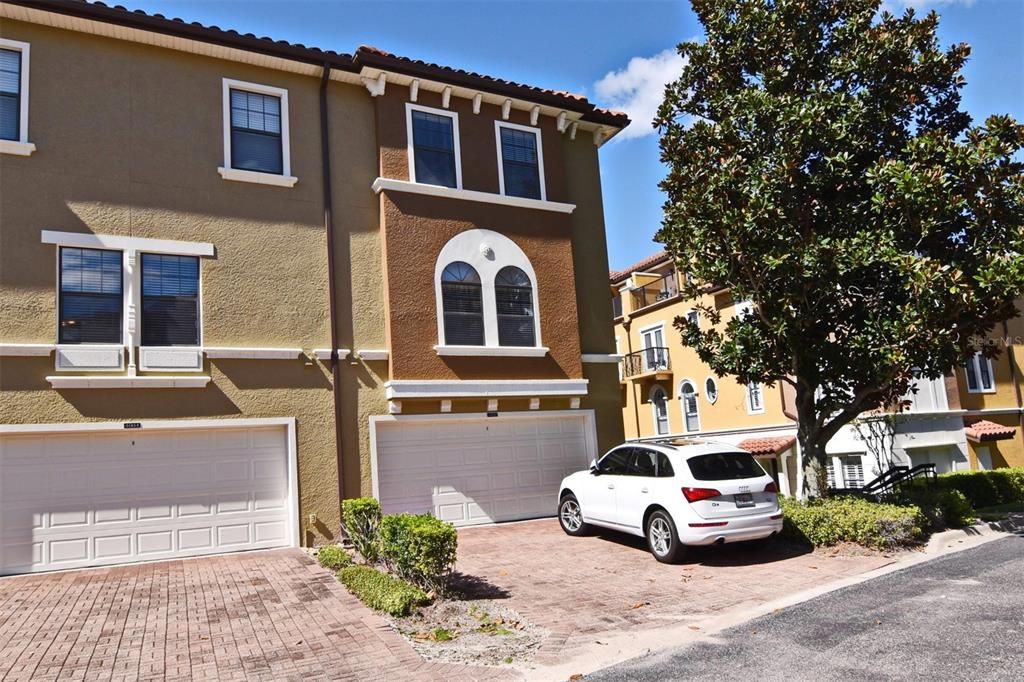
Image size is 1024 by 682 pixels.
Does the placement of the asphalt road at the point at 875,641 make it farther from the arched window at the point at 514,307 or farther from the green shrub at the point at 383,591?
the arched window at the point at 514,307

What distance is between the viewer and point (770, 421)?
2689cm

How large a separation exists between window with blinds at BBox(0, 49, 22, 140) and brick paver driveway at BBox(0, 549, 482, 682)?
6.98 m

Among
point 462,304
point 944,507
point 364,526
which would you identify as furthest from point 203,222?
point 944,507

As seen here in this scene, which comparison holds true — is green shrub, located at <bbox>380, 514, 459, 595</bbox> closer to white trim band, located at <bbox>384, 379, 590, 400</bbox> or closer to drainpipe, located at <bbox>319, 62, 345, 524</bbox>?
drainpipe, located at <bbox>319, 62, 345, 524</bbox>

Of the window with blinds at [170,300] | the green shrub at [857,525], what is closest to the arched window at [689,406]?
the green shrub at [857,525]

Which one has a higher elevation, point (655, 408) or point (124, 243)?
point (124, 243)

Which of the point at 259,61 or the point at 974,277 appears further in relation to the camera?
the point at 259,61

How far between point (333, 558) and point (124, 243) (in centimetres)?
621

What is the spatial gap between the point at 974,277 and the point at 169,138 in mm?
13413

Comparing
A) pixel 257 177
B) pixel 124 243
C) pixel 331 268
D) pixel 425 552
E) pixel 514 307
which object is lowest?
pixel 425 552

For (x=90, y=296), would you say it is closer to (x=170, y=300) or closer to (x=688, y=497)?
(x=170, y=300)

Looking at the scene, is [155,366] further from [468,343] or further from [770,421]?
[770,421]

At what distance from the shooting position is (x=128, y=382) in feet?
38.2

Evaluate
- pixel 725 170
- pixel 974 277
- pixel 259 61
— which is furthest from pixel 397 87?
pixel 974 277
